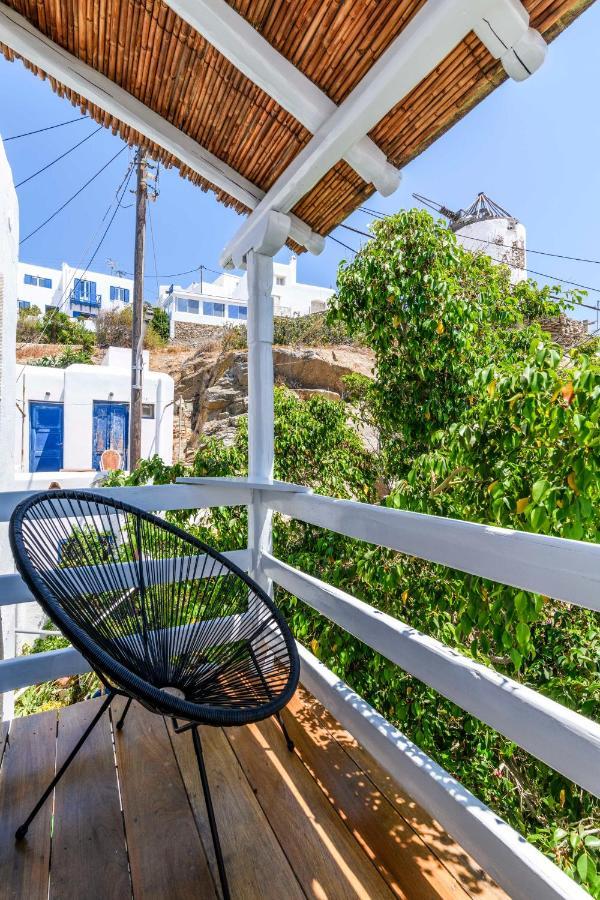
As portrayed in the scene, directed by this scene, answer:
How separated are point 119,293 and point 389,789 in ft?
90.6

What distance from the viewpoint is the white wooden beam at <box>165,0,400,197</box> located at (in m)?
1.43

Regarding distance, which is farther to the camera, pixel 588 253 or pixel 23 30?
pixel 588 253

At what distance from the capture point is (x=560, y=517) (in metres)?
1.46

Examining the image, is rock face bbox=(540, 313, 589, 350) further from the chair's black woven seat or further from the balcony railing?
the chair's black woven seat

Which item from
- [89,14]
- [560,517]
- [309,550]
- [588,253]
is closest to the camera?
[560,517]

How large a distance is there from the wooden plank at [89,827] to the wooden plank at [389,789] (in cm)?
59

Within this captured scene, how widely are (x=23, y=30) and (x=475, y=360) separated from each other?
2882 millimetres

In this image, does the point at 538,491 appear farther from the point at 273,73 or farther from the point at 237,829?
the point at 273,73

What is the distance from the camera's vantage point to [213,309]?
68.8 ft

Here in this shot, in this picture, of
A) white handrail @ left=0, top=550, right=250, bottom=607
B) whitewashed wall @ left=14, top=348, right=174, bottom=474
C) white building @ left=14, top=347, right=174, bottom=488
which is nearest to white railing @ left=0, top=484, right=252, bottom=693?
white handrail @ left=0, top=550, right=250, bottom=607

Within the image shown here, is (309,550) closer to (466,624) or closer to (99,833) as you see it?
(466,624)

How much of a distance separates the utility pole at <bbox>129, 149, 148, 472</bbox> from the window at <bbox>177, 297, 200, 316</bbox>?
11.9 metres

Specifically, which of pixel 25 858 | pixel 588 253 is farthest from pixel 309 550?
pixel 588 253

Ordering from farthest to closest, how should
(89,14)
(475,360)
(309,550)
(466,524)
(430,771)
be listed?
(309,550)
(475,360)
(89,14)
(430,771)
(466,524)
